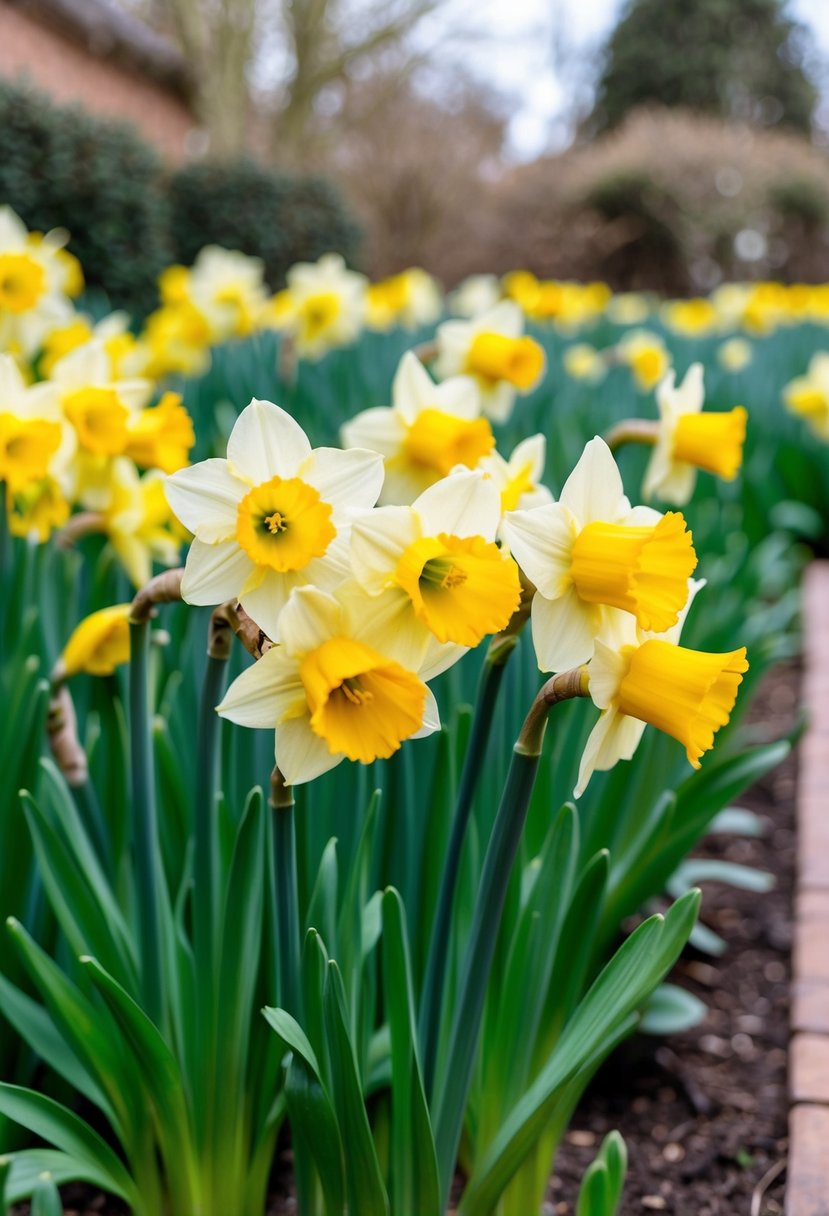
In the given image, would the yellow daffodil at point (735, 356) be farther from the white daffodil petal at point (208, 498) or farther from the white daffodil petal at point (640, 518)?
the white daffodil petal at point (208, 498)

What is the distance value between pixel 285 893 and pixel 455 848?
126 millimetres

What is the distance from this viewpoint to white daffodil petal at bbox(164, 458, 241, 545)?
0.70m

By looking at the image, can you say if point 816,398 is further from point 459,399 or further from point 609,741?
point 609,741

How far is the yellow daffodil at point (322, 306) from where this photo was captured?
320 cm

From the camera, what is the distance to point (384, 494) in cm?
136

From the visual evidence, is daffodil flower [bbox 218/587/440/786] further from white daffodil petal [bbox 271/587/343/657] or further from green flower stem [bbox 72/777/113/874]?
green flower stem [bbox 72/777/113/874]

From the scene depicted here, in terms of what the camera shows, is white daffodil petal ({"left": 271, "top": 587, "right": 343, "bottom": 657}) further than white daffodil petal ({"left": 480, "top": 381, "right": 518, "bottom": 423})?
No

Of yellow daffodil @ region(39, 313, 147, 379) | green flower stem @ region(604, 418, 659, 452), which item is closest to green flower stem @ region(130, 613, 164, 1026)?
green flower stem @ region(604, 418, 659, 452)

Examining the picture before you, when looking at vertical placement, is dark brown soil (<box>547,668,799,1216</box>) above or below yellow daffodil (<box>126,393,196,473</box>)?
below

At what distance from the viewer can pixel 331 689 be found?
0.64 metres

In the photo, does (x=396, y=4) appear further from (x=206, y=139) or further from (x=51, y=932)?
(x=51, y=932)

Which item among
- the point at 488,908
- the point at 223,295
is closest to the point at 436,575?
the point at 488,908

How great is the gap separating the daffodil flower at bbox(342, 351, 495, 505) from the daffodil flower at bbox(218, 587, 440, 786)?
0.60 metres

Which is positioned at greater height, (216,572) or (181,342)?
(181,342)
